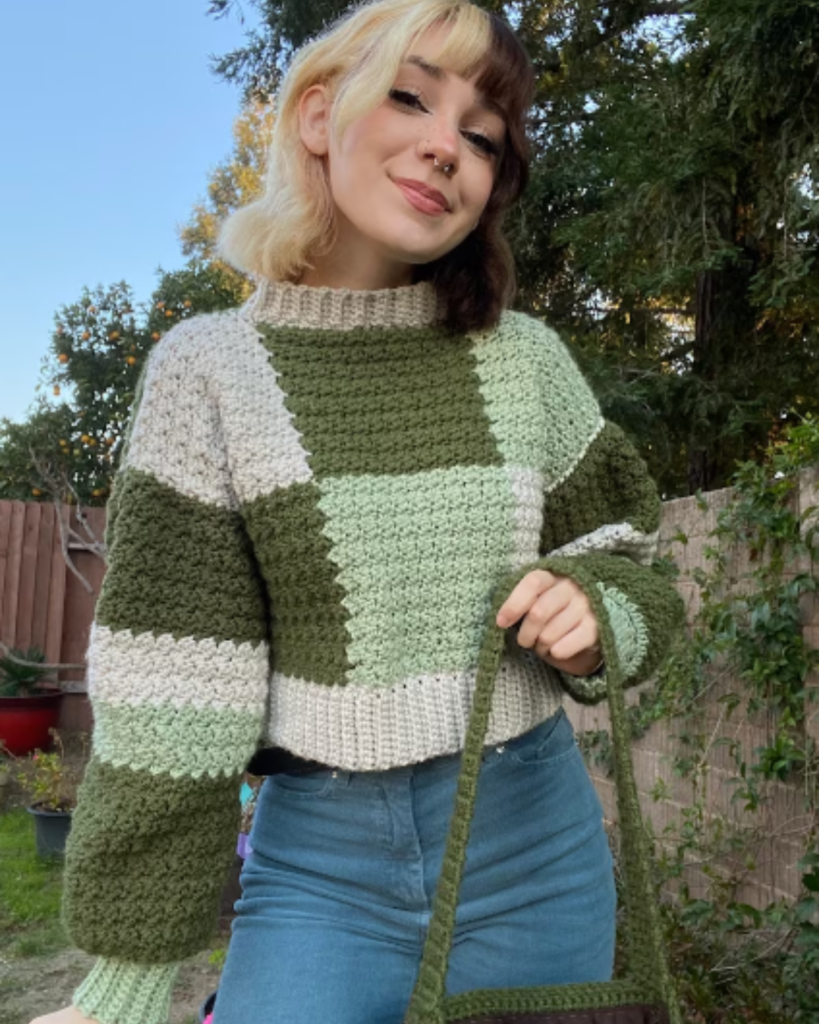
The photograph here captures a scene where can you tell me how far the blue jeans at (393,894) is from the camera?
4.22 ft

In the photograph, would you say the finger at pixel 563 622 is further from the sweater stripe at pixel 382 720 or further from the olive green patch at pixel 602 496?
the olive green patch at pixel 602 496

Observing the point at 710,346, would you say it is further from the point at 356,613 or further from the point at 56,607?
the point at 56,607

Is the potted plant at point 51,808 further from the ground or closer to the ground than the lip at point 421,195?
closer to the ground

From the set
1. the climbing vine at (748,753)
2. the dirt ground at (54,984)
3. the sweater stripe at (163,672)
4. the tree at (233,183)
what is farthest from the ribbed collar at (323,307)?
the tree at (233,183)

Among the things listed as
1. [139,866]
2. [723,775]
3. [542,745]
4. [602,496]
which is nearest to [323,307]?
[602,496]

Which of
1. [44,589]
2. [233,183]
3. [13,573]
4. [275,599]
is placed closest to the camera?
[275,599]

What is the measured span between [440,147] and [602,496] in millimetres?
599

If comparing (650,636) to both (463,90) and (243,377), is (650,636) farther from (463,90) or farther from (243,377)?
(463,90)

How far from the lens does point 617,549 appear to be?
61.7 inches

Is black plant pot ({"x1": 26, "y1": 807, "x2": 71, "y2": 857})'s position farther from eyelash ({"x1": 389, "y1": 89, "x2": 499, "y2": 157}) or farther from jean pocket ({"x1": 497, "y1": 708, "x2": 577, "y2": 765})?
eyelash ({"x1": 389, "y1": 89, "x2": 499, "y2": 157})

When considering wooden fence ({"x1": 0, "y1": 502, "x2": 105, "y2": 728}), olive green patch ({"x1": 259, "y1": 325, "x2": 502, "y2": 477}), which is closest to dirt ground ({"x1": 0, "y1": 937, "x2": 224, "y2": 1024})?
olive green patch ({"x1": 259, "y1": 325, "x2": 502, "y2": 477})

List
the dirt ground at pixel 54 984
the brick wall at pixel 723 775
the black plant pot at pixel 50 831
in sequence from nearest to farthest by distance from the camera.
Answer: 1. the brick wall at pixel 723 775
2. the dirt ground at pixel 54 984
3. the black plant pot at pixel 50 831

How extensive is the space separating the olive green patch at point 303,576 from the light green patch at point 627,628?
37 centimetres

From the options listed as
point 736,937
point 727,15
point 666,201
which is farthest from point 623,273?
point 736,937
